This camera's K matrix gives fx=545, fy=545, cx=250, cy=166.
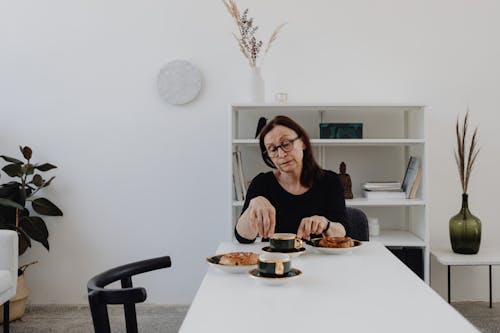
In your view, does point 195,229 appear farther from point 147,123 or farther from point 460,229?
point 460,229

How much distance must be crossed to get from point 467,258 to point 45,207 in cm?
263

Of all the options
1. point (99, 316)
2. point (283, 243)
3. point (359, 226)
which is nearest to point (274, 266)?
point (283, 243)

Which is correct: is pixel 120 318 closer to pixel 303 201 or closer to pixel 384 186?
pixel 303 201

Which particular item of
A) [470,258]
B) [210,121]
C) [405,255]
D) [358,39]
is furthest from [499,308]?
[210,121]

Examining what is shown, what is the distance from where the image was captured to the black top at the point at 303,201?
2.21m

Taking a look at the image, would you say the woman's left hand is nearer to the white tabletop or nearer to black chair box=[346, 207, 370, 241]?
black chair box=[346, 207, 370, 241]

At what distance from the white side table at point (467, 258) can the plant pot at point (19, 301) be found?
100 inches

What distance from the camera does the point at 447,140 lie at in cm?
357

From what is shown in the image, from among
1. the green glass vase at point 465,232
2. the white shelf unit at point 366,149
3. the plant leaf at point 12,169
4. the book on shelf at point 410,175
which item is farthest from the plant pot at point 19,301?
the green glass vase at point 465,232

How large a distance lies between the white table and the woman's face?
27.5 inches

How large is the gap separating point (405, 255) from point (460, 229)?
360mm

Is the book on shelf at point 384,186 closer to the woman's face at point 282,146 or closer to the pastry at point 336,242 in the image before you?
the woman's face at point 282,146

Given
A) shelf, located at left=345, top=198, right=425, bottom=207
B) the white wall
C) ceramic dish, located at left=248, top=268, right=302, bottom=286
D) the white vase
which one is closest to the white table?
ceramic dish, located at left=248, top=268, right=302, bottom=286

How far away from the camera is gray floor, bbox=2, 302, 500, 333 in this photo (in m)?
3.18
